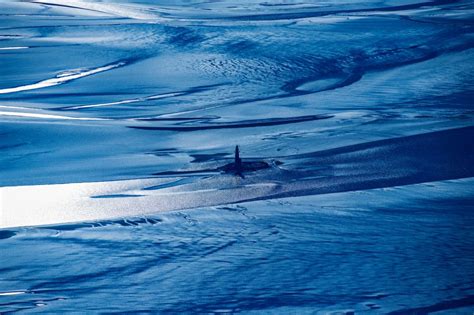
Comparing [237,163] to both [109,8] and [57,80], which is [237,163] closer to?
[57,80]

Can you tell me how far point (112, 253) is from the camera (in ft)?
10.6

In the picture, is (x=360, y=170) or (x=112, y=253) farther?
(x=360, y=170)

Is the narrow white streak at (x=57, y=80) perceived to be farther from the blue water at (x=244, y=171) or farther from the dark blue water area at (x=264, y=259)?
the dark blue water area at (x=264, y=259)

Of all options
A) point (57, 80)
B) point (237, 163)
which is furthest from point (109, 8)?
point (237, 163)

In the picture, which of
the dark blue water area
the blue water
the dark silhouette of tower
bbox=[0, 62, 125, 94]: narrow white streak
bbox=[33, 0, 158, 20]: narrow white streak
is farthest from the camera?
bbox=[33, 0, 158, 20]: narrow white streak

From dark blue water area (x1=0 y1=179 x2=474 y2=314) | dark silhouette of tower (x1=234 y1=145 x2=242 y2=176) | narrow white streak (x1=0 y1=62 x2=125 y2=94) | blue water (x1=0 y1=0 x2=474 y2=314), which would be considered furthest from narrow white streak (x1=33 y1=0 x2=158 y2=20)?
dark blue water area (x1=0 y1=179 x2=474 y2=314)

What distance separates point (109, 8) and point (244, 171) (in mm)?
6804

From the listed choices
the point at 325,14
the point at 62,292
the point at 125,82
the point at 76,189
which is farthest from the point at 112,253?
the point at 325,14

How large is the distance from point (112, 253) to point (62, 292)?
39 centimetres

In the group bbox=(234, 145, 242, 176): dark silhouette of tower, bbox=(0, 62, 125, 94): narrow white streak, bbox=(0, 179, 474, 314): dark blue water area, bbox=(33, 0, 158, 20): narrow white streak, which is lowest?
bbox=(0, 179, 474, 314): dark blue water area

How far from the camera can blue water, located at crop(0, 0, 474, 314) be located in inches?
115

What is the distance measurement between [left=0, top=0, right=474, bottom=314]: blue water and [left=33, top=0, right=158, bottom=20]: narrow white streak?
3.94ft

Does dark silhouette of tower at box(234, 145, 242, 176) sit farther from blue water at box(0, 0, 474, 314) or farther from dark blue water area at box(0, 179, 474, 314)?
dark blue water area at box(0, 179, 474, 314)

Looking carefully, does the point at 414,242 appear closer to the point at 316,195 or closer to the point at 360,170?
the point at 316,195
